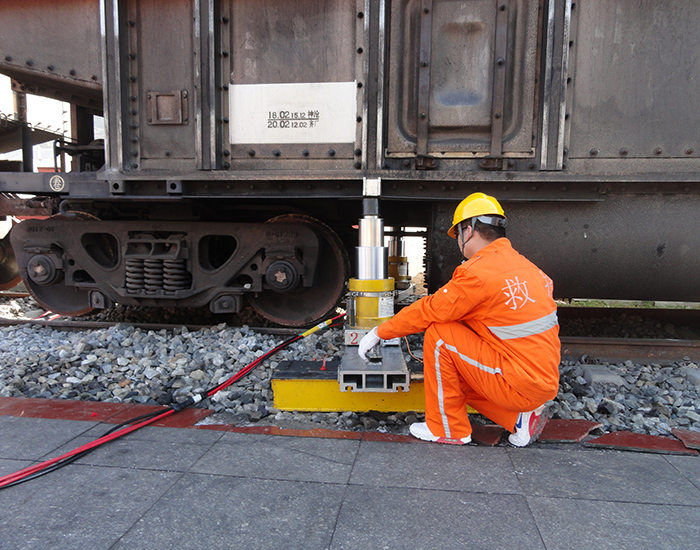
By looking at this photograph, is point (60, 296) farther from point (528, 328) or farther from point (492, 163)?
point (528, 328)

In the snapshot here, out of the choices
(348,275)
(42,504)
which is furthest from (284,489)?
(348,275)

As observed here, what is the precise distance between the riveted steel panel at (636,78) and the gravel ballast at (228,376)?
1832 mm

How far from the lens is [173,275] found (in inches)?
177

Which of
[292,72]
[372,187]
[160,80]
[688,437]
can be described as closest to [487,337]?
[688,437]

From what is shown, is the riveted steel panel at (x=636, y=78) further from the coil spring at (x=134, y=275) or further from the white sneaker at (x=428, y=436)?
the coil spring at (x=134, y=275)

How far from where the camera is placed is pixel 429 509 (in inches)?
76.4

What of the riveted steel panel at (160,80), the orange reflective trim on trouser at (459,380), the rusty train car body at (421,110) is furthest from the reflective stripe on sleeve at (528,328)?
the riveted steel panel at (160,80)

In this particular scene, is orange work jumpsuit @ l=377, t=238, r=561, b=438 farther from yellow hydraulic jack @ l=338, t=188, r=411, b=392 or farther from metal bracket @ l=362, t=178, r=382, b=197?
metal bracket @ l=362, t=178, r=382, b=197

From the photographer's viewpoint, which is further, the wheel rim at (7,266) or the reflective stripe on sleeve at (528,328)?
the wheel rim at (7,266)

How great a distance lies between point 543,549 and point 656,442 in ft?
4.67

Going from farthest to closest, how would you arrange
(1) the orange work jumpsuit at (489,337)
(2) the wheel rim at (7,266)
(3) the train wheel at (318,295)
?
(2) the wheel rim at (7,266) < (3) the train wheel at (318,295) < (1) the orange work jumpsuit at (489,337)

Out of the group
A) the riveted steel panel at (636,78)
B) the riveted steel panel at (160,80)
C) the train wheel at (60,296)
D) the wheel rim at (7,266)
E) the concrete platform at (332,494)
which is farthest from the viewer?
the wheel rim at (7,266)

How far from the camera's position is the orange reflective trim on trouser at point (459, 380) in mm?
2461

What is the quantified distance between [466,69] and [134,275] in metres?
3.66
